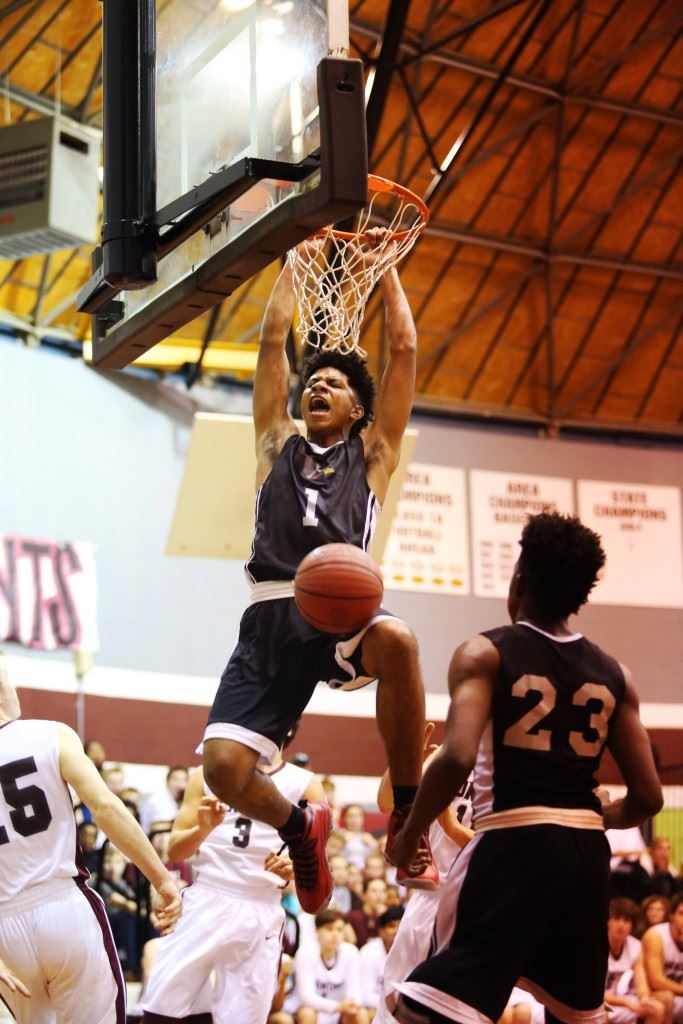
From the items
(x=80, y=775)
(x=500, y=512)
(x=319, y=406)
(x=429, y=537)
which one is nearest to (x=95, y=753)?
(x=429, y=537)

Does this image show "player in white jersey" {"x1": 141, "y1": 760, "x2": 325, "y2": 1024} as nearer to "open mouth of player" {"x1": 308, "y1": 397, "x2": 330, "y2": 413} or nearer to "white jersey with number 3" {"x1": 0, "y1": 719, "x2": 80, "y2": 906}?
"white jersey with number 3" {"x1": 0, "y1": 719, "x2": 80, "y2": 906}

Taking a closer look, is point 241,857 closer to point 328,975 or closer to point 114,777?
point 328,975

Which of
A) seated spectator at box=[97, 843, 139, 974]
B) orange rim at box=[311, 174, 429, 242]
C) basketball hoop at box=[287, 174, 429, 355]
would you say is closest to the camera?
orange rim at box=[311, 174, 429, 242]

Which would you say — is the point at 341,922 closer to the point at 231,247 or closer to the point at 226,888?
the point at 226,888

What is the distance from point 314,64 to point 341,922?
7.59 m

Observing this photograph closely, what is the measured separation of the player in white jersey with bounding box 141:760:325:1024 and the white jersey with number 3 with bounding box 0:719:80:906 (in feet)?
3.72

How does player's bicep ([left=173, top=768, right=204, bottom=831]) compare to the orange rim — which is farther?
player's bicep ([left=173, top=768, right=204, bottom=831])

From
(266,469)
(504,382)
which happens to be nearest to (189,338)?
(504,382)

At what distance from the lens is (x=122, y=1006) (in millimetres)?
6176

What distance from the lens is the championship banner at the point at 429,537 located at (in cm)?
1772

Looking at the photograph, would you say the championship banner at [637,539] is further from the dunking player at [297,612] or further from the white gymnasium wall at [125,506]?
the dunking player at [297,612]

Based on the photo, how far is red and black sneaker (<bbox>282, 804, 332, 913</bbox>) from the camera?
19.2 feet

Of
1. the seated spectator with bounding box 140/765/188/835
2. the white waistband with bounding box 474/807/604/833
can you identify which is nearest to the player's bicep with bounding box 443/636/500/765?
the white waistband with bounding box 474/807/604/833

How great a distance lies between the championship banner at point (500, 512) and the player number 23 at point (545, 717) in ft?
43.7
